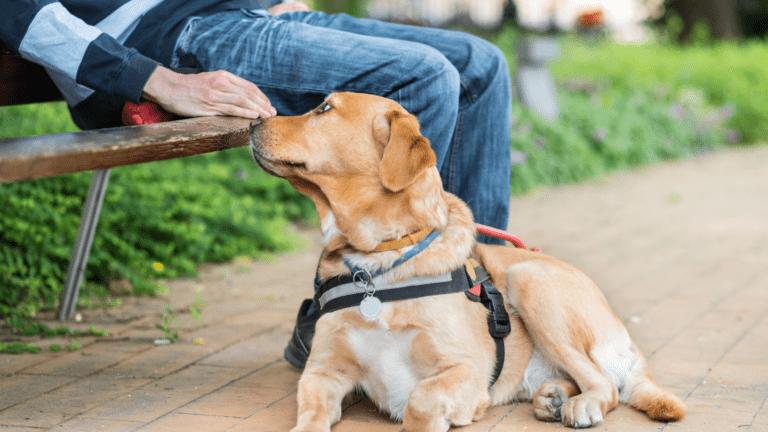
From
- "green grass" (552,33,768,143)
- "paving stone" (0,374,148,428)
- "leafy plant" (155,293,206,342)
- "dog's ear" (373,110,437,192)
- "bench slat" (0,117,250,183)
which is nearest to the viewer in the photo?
"bench slat" (0,117,250,183)

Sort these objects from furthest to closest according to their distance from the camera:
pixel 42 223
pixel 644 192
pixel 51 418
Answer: pixel 644 192 → pixel 42 223 → pixel 51 418

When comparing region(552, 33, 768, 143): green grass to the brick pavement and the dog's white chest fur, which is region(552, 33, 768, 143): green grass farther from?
the dog's white chest fur

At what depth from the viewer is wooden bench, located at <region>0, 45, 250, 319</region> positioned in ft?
6.44

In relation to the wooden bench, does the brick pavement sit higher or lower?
lower

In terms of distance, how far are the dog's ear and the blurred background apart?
93.4 inches

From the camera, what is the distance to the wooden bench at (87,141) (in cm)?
196

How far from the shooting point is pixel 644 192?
8258 millimetres

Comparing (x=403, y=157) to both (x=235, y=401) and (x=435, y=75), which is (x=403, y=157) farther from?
(x=235, y=401)

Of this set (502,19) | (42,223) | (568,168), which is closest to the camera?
(42,223)

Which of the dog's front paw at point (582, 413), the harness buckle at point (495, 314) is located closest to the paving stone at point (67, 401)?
the harness buckle at point (495, 314)

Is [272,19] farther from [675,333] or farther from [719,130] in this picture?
[719,130]

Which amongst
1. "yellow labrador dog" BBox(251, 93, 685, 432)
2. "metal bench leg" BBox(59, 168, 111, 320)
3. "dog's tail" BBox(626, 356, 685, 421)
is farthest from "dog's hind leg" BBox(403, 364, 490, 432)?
"metal bench leg" BBox(59, 168, 111, 320)

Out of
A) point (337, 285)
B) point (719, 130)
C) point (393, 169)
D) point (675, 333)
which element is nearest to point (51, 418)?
point (337, 285)

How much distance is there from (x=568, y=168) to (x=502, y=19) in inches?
346
